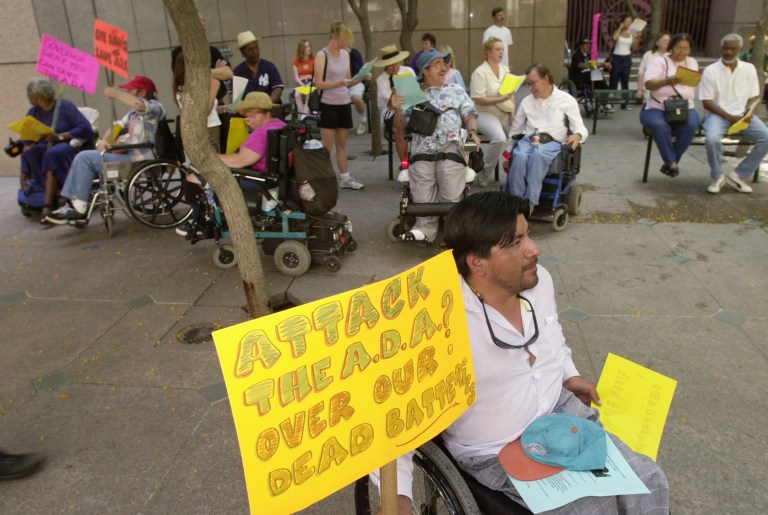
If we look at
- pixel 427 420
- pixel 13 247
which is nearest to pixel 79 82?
pixel 13 247

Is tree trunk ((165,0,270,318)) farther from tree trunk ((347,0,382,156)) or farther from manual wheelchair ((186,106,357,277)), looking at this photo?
tree trunk ((347,0,382,156))

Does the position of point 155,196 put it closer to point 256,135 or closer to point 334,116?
point 256,135

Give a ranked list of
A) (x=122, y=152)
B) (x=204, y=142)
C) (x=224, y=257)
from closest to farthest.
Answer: (x=204, y=142), (x=224, y=257), (x=122, y=152)

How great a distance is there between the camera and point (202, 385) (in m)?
3.67

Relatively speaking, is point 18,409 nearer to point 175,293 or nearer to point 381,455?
point 175,293

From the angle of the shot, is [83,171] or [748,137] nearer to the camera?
[83,171]

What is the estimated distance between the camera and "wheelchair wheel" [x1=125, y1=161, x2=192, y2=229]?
20.9ft

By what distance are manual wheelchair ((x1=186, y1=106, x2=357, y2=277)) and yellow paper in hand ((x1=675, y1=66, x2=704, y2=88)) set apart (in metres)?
4.76

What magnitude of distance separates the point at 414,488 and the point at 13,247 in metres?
5.36

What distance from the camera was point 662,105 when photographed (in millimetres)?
7500

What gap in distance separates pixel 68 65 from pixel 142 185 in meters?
1.49

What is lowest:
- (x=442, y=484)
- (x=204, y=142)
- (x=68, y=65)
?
(x=442, y=484)

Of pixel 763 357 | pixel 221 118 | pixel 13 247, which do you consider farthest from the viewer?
pixel 221 118

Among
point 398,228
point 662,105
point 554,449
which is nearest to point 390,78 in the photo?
point 398,228
